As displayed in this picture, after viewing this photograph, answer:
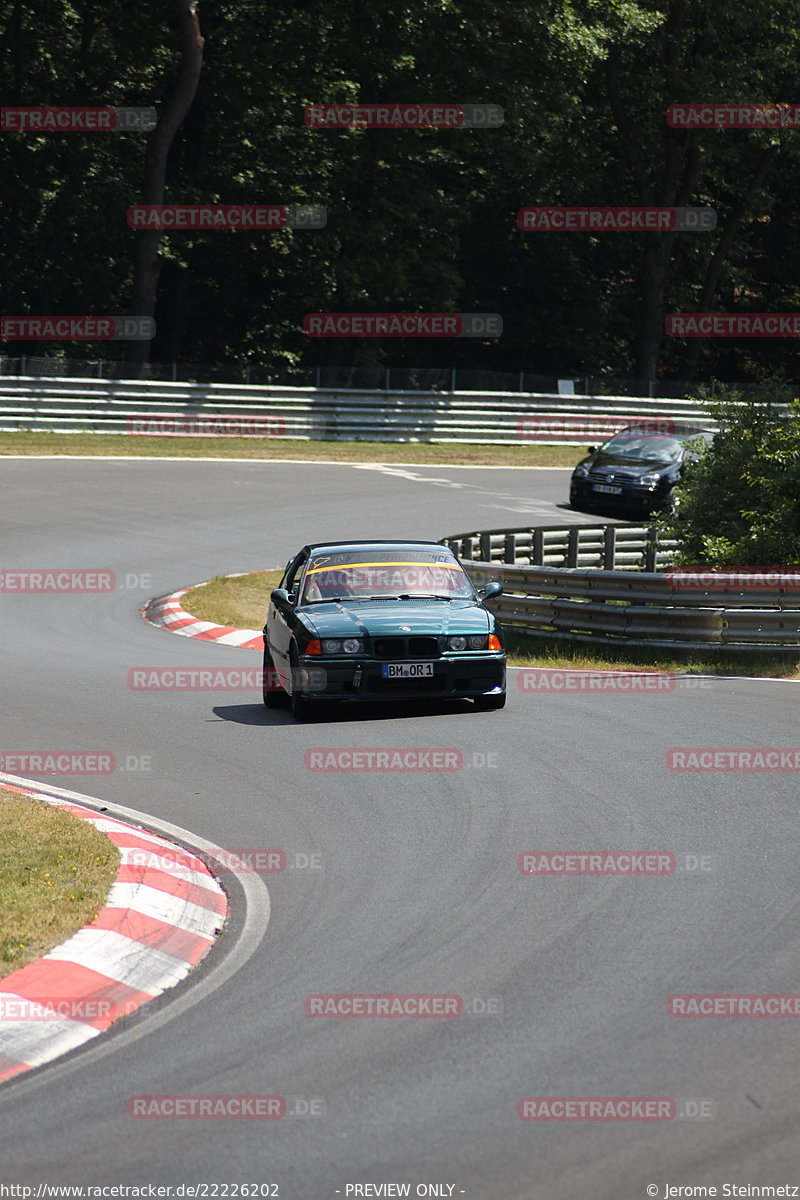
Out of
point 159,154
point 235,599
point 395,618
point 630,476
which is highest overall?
point 159,154

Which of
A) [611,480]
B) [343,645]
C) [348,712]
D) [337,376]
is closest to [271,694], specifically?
[348,712]

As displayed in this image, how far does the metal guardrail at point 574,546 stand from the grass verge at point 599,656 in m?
2.82

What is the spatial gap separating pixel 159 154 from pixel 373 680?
29687mm

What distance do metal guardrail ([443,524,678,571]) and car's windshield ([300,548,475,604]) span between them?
18.8 ft

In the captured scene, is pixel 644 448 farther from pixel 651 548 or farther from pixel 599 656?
pixel 599 656

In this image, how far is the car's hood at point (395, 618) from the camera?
1238 cm

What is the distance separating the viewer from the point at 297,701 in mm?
12523

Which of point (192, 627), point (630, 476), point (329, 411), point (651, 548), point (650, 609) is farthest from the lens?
point (329, 411)

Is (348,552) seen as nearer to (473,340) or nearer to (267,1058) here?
(267,1058)

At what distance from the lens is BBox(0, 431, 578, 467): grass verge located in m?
33.0

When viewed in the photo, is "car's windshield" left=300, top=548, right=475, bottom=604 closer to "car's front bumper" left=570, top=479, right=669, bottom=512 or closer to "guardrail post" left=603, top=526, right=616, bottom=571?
"guardrail post" left=603, top=526, right=616, bottom=571

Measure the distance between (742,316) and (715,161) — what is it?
7.03 m

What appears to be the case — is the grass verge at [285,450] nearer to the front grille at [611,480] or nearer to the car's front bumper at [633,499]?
the front grille at [611,480]

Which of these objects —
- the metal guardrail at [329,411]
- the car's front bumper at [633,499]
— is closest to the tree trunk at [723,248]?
the metal guardrail at [329,411]
